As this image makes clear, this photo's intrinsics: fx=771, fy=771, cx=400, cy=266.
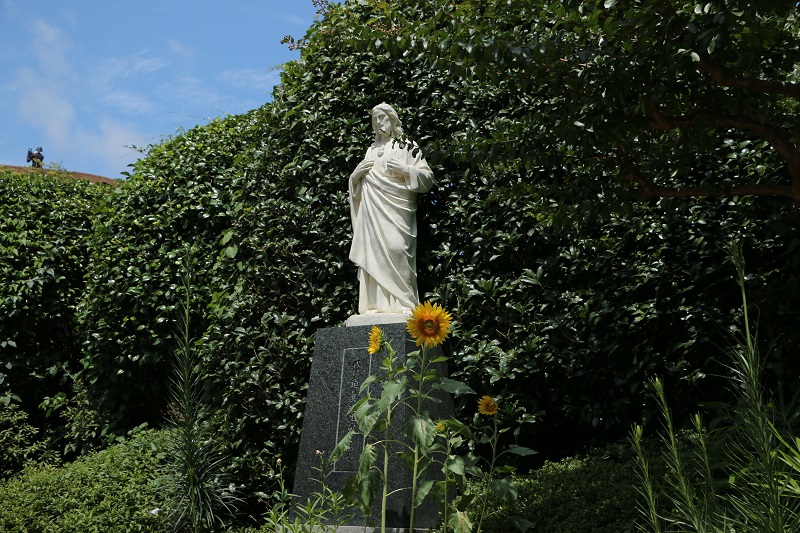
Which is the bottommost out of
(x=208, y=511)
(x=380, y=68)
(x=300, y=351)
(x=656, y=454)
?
(x=208, y=511)

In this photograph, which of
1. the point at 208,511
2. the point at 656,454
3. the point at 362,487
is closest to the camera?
the point at 362,487

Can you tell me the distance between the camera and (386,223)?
651cm

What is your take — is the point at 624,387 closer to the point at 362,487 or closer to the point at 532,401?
the point at 532,401

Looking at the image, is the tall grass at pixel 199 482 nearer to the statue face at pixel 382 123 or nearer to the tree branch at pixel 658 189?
the statue face at pixel 382 123

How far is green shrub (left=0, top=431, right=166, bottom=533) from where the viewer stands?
6.20 m

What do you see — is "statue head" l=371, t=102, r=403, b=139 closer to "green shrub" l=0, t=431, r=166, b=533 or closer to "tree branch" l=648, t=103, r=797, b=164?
"tree branch" l=648, t=103, r=797, b=164

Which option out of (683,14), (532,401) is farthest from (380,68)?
(683,14)

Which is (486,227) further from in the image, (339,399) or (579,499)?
(579,499)

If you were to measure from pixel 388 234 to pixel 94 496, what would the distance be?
3319 millimetres

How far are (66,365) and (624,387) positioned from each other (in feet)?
22.4

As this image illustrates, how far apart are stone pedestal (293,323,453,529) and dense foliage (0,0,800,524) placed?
96 cm

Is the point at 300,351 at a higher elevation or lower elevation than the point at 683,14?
lower

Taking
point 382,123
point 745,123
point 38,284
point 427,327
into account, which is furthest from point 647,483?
point 38,284

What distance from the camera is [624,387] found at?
6.10 meters
